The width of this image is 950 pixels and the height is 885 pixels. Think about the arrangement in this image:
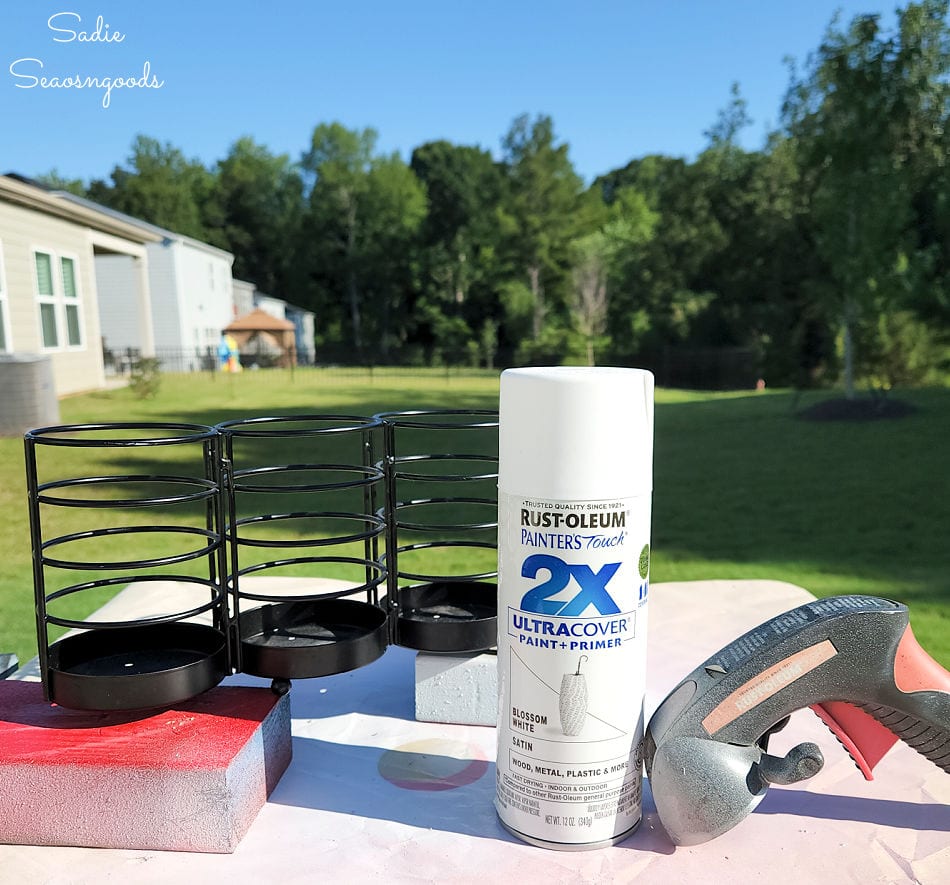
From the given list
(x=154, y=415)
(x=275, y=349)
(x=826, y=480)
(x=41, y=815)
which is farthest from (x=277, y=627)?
(x=275, y=349)

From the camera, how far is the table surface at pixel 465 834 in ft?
7.94

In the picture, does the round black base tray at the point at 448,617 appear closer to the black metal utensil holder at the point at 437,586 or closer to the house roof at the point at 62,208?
the black metal utensil holder at the point at 437,586

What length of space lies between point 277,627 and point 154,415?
13988mm

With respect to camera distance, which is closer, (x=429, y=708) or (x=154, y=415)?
(x=429, y=708)

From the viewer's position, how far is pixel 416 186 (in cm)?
5603

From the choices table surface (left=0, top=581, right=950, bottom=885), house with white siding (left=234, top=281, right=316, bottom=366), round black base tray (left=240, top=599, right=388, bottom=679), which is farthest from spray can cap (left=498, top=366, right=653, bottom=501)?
house with white siding (left=234, top=281, right=316, bottom=366)

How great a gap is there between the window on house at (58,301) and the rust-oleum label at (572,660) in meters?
15.5

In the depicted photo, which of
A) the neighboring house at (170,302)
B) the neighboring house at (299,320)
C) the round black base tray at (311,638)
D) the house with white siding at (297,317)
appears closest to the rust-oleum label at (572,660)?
the round black base tray at (311,638)

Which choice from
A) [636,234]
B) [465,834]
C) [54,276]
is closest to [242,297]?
[636,234]

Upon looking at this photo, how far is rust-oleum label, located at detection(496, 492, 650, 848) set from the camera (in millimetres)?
2346

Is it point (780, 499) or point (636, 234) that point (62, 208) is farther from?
point (636, 234)

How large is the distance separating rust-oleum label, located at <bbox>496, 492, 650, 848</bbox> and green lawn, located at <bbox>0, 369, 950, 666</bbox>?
111 inches

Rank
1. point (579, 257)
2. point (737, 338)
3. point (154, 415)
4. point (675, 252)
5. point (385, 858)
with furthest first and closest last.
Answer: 1. point (579, 257)
2. point (675, 252)
3. point (737, 338)
4. point (154, 415)
5. point (385, 858)

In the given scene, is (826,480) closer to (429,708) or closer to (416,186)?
(429,708)
